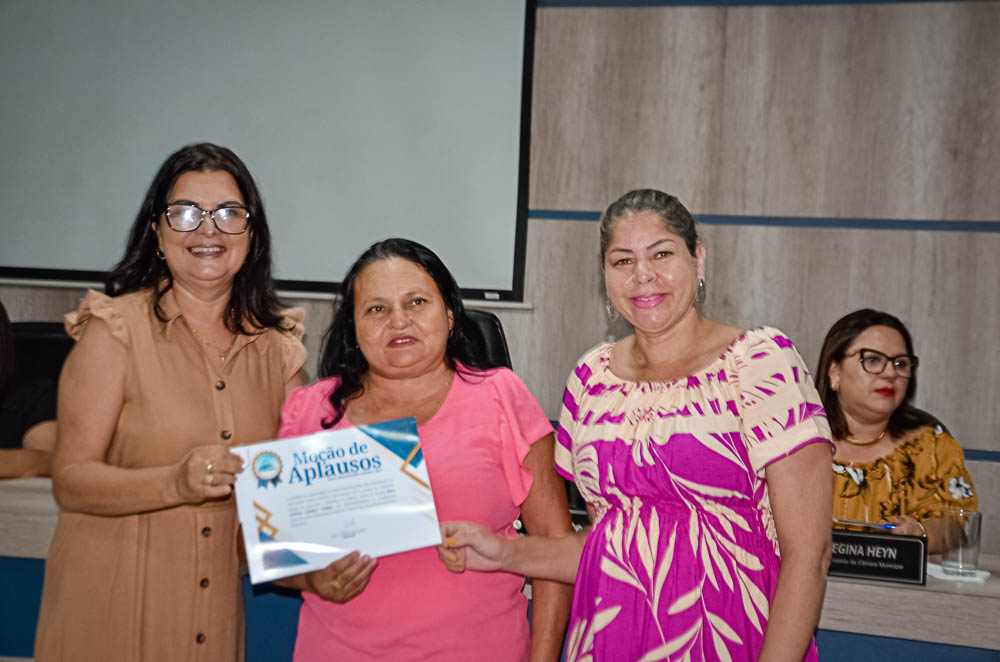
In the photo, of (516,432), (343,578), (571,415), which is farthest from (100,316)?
(571,415)

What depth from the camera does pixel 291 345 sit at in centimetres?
182

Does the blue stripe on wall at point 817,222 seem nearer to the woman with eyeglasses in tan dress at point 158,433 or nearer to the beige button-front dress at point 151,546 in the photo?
the woman with eyeglasses in tan dress at point 158,433

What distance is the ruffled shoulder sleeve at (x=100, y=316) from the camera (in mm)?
1602

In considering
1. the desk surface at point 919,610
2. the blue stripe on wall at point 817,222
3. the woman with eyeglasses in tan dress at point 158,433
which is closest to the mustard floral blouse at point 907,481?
the desk surface at point 919,610

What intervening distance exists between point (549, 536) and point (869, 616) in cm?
79

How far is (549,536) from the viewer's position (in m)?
1.66

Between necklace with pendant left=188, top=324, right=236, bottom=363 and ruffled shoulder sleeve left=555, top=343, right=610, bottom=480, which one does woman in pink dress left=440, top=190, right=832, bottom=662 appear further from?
necklace with pendant left=188, top=324, right=236, bottom=363

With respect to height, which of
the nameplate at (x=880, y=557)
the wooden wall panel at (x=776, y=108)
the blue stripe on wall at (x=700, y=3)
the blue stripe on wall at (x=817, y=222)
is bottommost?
the nameplate at (x=880, y=557)

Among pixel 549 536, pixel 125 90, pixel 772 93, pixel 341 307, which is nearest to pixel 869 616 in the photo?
pixel 549 536

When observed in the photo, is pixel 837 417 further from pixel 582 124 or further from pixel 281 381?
pixel 281 381

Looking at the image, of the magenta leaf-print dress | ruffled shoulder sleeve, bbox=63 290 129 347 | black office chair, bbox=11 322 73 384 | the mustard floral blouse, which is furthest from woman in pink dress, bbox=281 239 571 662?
black office chair, bbox=11 322 73 384

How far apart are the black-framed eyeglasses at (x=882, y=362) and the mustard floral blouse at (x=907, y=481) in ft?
0.71

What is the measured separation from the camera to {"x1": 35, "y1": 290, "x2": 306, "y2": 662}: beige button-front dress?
5.24 ft

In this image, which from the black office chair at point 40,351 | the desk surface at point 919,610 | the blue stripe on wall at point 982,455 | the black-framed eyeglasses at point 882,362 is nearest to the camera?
the desk surface at point 919,610
